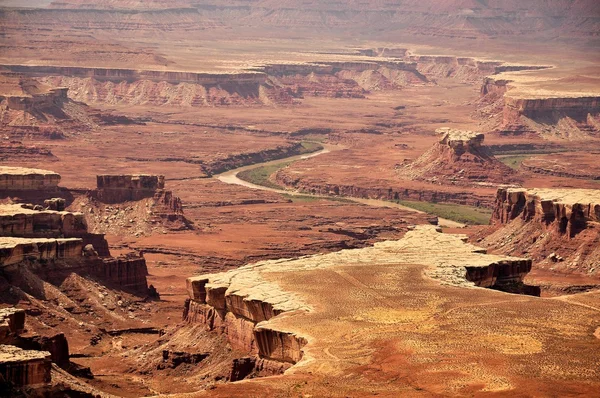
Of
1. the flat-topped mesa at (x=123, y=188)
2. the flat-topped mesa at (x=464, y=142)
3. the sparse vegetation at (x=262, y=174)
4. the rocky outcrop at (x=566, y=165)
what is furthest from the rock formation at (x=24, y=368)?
the rocky outcrop at (x=566, y=165)

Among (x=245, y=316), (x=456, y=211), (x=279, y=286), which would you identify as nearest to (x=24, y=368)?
(x=245, y=316)

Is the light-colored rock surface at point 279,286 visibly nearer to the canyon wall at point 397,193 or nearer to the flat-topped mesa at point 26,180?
the flat-topped mesa at point 26,180

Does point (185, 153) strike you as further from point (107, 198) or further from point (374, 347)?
point (374, 347)

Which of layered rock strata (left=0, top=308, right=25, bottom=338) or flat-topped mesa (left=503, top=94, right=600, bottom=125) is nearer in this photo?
layered rock strata (left=0, top=308, right=25, bottom=338)

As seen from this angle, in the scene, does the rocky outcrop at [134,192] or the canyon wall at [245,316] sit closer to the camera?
the canyon wall at [245,316]

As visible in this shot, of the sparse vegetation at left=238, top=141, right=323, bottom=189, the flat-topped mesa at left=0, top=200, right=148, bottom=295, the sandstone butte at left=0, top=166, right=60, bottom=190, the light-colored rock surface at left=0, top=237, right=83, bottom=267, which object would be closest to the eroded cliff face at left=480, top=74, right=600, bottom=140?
the sparse vegetation at left=238, top=141, right=323, bottom=189

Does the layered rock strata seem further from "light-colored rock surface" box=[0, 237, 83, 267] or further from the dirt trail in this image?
the dirt trail

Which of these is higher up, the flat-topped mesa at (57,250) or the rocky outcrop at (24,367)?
the rocky outcrop at (24,367)
